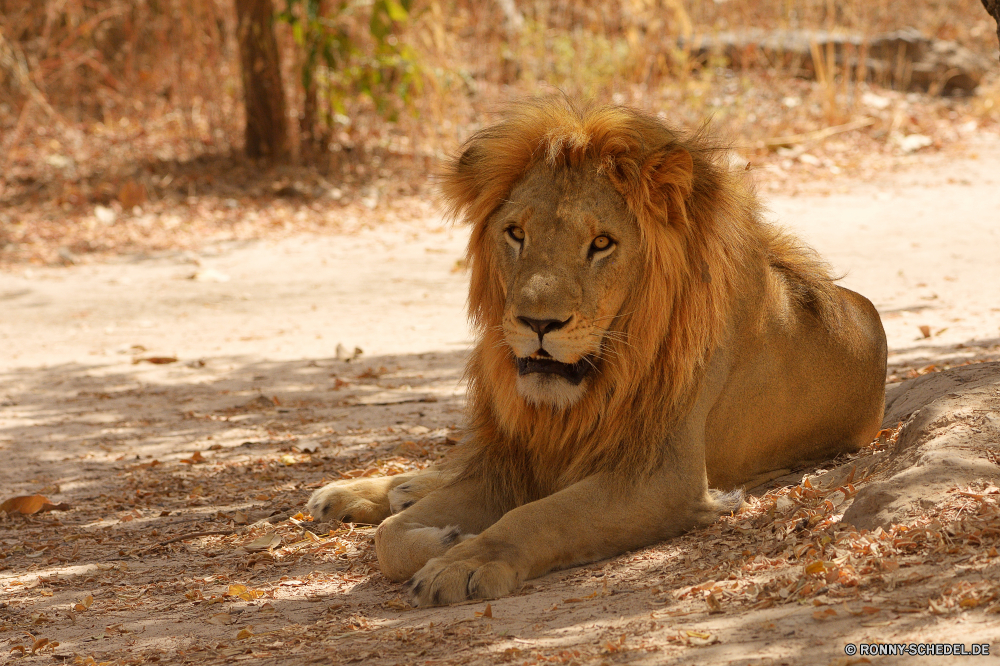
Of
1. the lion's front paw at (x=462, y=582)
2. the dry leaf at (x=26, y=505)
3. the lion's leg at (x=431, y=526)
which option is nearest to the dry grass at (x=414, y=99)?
the dry leaf at (x=26, y=505)

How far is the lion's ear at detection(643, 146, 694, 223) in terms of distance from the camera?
3.46 metres

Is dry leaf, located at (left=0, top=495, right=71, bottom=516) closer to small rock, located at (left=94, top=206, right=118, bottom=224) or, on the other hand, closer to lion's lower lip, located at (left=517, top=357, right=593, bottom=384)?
lion's lower lip, located at (left=517, top=357, right=593, bottom=384)

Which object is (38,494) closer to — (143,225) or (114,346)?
(114,346)

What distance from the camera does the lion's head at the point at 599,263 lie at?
3381 mm

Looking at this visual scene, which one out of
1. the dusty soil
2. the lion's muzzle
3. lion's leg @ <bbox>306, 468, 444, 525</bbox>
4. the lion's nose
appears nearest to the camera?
the dusty soil

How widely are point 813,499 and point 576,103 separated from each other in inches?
62.5

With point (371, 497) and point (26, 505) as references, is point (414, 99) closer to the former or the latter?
point (26, 505)

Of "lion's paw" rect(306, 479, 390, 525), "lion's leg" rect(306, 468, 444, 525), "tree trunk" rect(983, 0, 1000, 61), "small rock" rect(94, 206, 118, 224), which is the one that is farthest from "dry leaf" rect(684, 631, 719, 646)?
"small rock" rect(94, 206, 118, 224)

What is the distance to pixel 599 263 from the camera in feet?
11.2

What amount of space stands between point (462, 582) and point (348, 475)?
5.66 feet

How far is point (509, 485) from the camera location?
3838mm

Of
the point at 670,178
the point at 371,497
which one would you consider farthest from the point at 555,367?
the point at 371,497

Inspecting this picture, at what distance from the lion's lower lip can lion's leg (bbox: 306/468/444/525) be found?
2.69 feet

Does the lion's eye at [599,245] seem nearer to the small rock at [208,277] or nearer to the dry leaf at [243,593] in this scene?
the dry leaf at [243,593]
